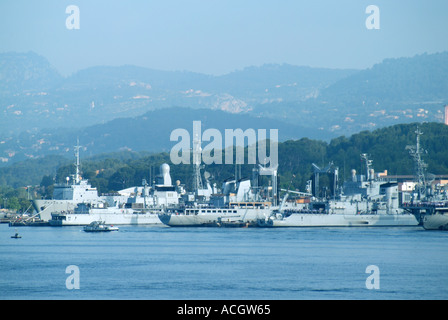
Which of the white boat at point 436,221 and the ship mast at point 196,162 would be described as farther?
the ship mast at point 196,162

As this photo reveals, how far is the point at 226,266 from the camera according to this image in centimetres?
5091

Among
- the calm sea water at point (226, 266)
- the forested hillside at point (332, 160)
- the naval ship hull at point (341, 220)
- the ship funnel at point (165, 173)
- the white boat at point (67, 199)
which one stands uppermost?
the forested hillside at point (332, 160)

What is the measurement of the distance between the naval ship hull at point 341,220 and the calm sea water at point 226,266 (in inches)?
523

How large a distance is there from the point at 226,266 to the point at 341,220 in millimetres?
44738

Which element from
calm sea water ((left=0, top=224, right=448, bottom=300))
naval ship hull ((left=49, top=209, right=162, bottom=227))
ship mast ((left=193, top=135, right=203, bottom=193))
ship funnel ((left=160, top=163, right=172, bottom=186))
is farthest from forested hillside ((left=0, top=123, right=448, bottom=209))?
calm sea water ((left=0, top=224, right=448, bottom=300))

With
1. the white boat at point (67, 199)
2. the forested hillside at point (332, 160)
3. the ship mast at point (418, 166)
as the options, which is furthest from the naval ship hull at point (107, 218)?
the forested hillside at point (332, 160)

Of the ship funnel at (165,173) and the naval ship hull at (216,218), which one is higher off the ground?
the ship funnel at (165,173)

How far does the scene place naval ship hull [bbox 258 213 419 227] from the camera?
92.4 metres

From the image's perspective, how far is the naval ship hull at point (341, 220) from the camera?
3639 inches

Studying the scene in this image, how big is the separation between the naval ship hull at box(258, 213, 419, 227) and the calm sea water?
43.6 ft

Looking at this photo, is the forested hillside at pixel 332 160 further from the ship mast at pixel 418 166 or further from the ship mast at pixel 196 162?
the ship mast at pixel 418 166

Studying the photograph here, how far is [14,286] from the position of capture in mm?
42188

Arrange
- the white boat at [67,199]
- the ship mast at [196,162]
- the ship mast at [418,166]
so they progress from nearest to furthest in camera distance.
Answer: the ship mast at [418,166], the white boat at [67,199], the ship mast at [196,162]

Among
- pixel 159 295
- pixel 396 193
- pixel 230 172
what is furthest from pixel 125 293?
pixel 230 172
